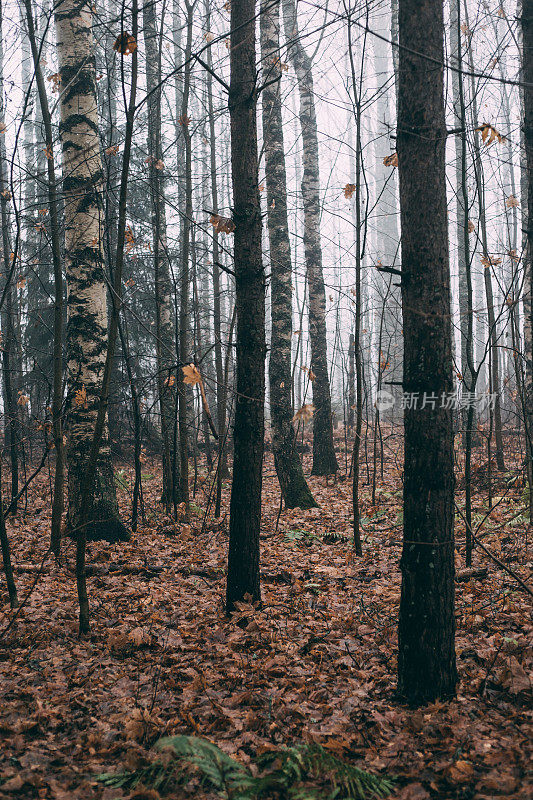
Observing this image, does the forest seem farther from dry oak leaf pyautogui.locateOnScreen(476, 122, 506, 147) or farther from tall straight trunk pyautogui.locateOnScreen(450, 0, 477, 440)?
tall straight trunk pyautogui.locateOnScreen(450, 0, 477, 440)

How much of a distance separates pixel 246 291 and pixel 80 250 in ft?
9.04

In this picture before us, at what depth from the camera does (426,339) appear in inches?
107

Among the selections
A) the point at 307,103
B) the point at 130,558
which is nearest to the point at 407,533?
the point at 130,558

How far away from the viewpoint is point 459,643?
11.4ft

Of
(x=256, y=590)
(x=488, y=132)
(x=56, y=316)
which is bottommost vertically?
(x=256, y=590)

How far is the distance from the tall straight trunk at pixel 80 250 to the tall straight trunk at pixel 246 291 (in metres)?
2.35

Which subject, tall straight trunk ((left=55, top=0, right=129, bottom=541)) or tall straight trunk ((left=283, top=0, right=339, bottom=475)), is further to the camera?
tall straight trunk ((left=283, top=0, right=339, bottom=475))

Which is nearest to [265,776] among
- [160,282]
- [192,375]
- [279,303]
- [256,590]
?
[256,590]

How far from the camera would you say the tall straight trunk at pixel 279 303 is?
7387 millimetres

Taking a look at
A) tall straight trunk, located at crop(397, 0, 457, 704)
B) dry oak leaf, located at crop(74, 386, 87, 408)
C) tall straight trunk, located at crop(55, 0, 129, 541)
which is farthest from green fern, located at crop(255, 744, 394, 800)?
dry oak leaf, located at crop(74, 386, 87, 408)

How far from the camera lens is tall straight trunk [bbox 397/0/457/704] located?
2699 mm

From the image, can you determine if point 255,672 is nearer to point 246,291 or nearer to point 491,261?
point 246,291

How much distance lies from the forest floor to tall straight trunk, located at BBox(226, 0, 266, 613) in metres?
0.83

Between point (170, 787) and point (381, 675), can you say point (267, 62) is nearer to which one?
point (381, 675)
